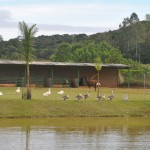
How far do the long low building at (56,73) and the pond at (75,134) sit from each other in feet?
89.2

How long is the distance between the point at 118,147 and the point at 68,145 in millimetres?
1948

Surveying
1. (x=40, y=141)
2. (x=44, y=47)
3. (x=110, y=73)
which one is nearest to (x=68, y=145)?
(x=40, y=141)

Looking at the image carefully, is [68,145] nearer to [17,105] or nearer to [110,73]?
[17,105]

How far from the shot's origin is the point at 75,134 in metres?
→ 24.4

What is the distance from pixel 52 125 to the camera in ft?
92.6

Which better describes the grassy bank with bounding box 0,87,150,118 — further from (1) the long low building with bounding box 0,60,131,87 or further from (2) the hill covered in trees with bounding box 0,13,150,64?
(2) the hill covered in trees with bounding box 0,13,150,64

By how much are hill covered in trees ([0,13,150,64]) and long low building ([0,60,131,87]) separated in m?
12.6

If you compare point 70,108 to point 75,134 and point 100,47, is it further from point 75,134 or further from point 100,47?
point 100,47

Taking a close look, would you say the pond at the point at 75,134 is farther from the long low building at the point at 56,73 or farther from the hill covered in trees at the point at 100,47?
the hill covered in trees at the point at 100,47

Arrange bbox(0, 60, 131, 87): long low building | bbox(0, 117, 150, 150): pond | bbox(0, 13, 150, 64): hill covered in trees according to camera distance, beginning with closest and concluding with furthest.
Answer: bbox(0, 117, 150, 150): pond < bbox(0, 60, 131, 87): long low building < bbox(0, 13, 150, 64): hill covered in trees

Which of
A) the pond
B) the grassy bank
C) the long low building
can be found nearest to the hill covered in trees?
the long low building

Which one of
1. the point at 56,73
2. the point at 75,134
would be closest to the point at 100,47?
the point at 56,73

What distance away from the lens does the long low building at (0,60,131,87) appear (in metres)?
59.4

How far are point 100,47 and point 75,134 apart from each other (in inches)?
2858
